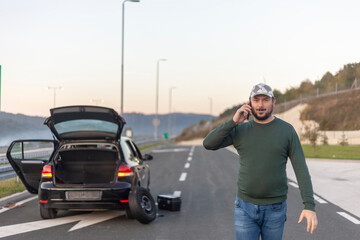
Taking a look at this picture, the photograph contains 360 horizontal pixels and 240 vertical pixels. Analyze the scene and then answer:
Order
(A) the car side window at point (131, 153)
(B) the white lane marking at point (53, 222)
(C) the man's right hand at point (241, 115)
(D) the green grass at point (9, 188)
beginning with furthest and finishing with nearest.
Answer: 1. (D) the green grass at point (9, 188)
2. (A) the car side window at point (131, 153)
3. (B) the white lane marking at point (53, 222)
4. (C) the man's right hand at point (241, 115)

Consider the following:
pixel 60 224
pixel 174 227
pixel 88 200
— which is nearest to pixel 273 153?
pixel 174 227

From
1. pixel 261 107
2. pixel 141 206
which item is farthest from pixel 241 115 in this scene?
pixel 141 206

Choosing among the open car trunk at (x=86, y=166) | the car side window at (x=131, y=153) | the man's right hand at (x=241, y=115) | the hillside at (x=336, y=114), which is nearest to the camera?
the man's right hand at (x=241, y=115)

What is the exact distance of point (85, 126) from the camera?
7637mm

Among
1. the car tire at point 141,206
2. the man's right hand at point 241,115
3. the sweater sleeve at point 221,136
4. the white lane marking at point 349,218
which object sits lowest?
the white lane marking at point 349,218

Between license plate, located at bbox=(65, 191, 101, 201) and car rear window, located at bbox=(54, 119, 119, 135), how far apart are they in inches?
45.2

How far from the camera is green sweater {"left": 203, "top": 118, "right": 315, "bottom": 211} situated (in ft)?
10.4

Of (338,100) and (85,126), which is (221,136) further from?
(338,100)

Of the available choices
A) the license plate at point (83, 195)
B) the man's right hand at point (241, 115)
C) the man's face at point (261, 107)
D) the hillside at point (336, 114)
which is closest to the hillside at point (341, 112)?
the hillside at point (336, 114)

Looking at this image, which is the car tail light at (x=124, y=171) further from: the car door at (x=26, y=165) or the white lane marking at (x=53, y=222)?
the car door at (x=26, y=165)

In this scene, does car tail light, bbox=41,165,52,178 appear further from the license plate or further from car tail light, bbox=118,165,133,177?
car tail light, bbox=118,165,133,177

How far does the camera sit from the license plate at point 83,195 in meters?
6.95

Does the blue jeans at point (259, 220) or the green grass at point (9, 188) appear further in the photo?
the green grass at point (9, 188)

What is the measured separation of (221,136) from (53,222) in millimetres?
5059
